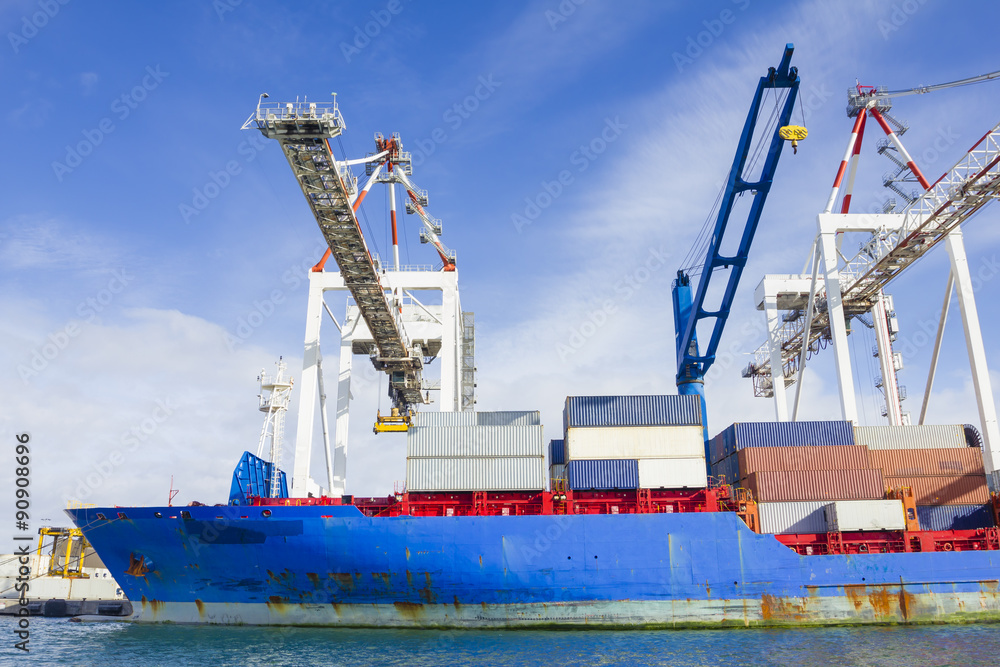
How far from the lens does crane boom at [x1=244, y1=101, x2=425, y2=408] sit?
74.1 ft

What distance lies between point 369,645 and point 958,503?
2660 centimetres

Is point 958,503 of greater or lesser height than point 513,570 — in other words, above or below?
above

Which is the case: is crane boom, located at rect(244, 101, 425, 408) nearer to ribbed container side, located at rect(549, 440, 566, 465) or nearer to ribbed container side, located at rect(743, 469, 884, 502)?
ribbed container side, located at rect(549, 440, 566, 465)

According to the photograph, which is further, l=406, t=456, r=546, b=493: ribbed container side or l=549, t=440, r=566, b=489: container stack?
l=549, t=440, r=566, b=489: container stack

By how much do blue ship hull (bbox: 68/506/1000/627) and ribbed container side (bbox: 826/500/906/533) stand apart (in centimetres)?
130

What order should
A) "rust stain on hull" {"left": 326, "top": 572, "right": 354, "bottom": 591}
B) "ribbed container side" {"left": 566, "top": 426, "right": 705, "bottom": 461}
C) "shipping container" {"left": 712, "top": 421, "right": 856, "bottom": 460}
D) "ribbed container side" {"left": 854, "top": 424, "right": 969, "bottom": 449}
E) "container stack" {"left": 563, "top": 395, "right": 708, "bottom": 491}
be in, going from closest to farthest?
1. "rust stain on hull" {"left": 326, "top": 572, "right": 354, "bottom": 591}
2. "container stack" {"left": 563, "top": 395, "right": 708, "bottom": 491}
3. "ribbed container side" {"left": 566, "top": 426, "right": 705, "bottom": 461}
4. "shipping container" {"left": 712, "top": 421, "right": 856, "bottom": 460}
5. "ribbed container side" {"left": 854, "top": 424, "right": 969, "bottom": 449}

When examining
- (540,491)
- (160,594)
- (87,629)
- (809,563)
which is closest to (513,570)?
(540,491)

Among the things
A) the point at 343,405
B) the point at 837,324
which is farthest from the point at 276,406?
the point at 837,324

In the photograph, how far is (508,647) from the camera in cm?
2406

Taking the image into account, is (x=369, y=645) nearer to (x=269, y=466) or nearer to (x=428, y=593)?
(x=428, y=593)

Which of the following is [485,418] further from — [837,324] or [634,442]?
[837,324]

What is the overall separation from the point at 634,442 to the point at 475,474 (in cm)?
724

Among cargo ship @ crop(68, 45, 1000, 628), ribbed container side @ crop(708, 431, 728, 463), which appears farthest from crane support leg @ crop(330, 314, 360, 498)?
ribbed container side @ crop(708, 431, 728, 463)

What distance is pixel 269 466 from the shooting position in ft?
121
